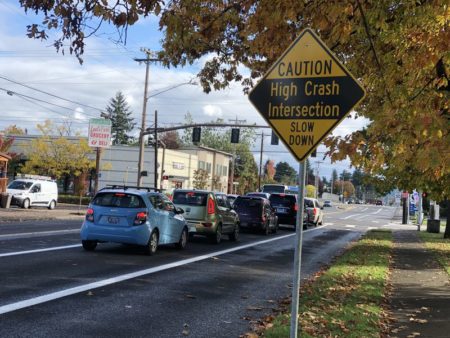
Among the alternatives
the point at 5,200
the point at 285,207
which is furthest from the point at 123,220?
the point at 5,200

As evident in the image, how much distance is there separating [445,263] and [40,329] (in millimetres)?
12172

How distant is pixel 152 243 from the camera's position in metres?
13.5

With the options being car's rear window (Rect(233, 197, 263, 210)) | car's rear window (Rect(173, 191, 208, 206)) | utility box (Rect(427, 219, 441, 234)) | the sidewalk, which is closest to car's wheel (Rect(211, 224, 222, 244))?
car's rear window (Rect(173, 191, 208, 206))

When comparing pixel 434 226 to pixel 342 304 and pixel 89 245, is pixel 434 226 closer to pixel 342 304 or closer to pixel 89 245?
pixel 89 245

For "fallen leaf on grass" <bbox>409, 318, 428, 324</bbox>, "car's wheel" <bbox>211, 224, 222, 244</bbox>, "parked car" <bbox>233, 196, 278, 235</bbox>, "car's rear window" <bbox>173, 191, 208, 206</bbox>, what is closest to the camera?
"fallen leaf on grass" <bbox>409, 318, 428, 324</bbox>

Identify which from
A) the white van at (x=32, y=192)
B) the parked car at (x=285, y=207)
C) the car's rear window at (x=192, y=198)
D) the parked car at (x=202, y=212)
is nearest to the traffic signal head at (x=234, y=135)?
the parked car at (x=285, y=207)

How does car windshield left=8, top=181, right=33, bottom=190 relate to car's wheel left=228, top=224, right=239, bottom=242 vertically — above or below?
above

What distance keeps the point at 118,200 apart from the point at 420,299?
7320 millimetres

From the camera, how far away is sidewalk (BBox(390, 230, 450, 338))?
7328mm

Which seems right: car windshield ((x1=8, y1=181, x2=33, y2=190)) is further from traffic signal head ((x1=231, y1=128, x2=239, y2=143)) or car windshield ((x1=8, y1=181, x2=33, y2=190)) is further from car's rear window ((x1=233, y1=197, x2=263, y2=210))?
car's rear window ((x1=233, y1=197, x2=263, y2=210))

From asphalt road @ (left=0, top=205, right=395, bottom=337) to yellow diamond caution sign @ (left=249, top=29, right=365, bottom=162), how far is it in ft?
9.83

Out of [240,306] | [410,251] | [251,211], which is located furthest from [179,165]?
[240,306]

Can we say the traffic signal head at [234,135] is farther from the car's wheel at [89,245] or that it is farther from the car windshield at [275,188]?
the car's wheel at [89,245]

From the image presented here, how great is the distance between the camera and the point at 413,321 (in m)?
7.73
